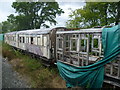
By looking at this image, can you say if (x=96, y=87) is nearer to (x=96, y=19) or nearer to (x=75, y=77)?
(x=75, y=77)

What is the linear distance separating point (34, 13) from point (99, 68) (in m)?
24.7

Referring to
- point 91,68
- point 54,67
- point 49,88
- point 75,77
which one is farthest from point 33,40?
point 91,68

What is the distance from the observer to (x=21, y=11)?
2661 centimetres

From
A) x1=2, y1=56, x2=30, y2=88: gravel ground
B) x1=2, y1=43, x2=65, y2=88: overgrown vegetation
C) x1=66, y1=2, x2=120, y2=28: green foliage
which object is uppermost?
x1=66, y1=2, x2=120, y2=28: green foliage

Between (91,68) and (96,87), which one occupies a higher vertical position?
(91,68)

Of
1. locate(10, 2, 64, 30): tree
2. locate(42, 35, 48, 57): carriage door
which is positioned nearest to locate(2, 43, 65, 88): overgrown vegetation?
locate(42, 35, 48, 57): carriage door

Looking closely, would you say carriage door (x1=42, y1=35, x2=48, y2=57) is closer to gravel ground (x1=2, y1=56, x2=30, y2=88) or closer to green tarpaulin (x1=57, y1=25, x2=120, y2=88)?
gravel ground (x1=2, y1=56, x2=30, y2=88)

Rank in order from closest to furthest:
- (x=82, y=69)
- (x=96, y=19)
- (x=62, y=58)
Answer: (x=82, y=69) → (x=62, y=58) → (x=96, y=19)

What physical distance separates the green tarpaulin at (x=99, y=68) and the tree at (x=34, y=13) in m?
22.3

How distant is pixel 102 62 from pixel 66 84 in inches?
103

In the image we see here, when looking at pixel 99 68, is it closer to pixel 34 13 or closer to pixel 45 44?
pixel 45 44

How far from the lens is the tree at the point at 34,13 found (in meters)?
26.1

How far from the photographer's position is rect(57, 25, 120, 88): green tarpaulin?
465 centimetres

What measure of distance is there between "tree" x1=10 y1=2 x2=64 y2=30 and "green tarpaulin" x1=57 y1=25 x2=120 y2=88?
22.3 meters
